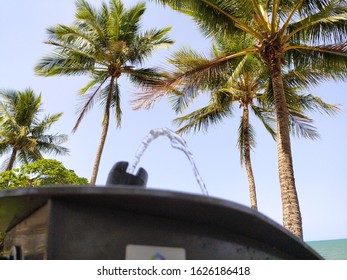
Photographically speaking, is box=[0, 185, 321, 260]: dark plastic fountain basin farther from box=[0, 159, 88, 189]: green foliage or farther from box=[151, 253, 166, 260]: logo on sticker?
box=[0, 159, 88, 189]: green foliage

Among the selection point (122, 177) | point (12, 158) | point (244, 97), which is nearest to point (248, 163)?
point (244, 97)

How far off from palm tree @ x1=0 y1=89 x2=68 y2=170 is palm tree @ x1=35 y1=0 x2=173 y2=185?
7.62 m

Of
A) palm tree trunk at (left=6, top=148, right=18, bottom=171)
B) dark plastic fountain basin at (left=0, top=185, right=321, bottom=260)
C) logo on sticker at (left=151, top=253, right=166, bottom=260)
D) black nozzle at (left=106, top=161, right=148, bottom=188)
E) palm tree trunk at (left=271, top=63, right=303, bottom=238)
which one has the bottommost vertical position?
logo on sticker at (left=151, top=253, right=166, bottom=260)

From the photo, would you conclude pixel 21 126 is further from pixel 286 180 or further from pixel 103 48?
pixel 286 180

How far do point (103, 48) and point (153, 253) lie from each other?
15.5m

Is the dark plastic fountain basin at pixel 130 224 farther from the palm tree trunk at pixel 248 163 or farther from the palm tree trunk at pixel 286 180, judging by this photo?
the palm tree trunk at pixel 248 163

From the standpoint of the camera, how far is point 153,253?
1.92m

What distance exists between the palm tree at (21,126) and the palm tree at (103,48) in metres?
7.62

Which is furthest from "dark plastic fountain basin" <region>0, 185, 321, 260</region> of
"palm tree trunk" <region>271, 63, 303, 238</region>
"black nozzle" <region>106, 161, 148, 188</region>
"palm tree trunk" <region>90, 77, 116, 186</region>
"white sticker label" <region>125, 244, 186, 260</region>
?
"palm tree trunk" <region>90, 77, 116, 186</region>

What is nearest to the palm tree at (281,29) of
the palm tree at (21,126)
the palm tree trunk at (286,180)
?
the palm tree trunk at (286,180)

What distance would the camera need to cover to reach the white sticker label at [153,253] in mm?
1881

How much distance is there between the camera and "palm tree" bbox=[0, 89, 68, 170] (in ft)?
74.9

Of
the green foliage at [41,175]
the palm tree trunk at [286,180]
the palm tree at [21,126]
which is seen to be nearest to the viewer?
the palm tree trunk at [286,180]

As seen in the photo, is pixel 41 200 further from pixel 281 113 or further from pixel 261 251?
pixel 281 113
